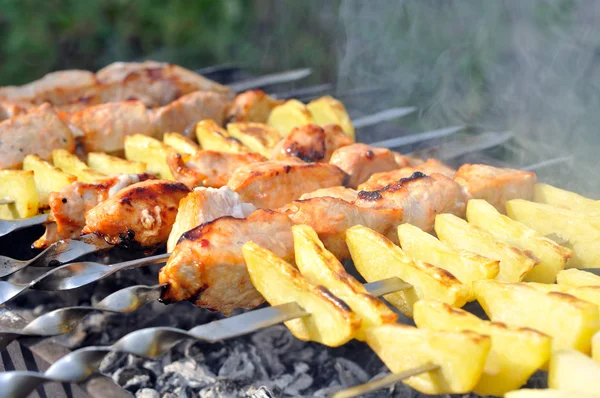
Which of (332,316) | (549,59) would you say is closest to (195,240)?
(332,316)

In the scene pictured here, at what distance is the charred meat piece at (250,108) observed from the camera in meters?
3.89

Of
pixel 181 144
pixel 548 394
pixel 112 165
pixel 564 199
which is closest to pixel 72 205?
pixel 112 165

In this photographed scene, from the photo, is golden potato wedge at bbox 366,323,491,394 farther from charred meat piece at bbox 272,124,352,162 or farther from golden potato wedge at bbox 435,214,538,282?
charred meat piece at bbox 272,124,352,162

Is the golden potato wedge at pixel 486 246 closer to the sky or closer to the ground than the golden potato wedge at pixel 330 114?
closer to the ground

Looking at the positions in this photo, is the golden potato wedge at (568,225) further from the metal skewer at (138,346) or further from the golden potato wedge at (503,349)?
the metal skewer at (138,346)

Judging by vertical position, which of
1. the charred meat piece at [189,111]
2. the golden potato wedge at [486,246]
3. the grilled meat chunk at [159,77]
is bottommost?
the golden potato wedge at [486,246]

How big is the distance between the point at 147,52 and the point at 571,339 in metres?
7.26

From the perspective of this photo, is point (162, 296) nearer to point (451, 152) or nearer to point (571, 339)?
point (571, 339)

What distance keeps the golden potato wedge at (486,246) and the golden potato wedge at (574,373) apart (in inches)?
17.2

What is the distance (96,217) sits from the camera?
2.41 meters

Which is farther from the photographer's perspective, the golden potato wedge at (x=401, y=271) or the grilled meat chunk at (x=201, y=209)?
the grilled meat chunk at (x=201, y=209)

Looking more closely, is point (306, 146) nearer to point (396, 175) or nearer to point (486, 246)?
point (396, 175)

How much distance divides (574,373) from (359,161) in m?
1.55

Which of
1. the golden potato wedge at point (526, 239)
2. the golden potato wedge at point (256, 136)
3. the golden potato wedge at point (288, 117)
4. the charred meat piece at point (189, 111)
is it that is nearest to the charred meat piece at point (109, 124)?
the charred meat piece at point (189, 111)
